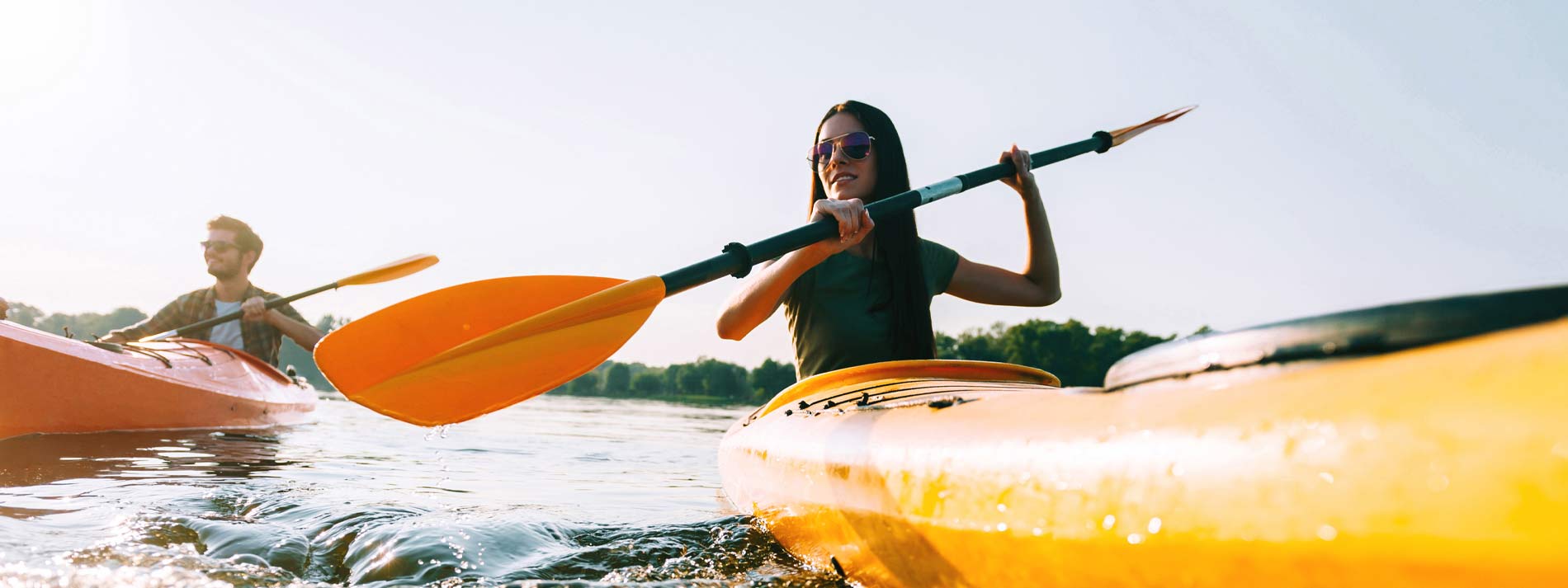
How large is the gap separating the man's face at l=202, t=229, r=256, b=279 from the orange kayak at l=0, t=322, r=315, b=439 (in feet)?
2.41

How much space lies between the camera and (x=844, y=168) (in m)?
3.91

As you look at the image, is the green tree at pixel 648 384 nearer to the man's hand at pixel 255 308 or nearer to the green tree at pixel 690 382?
the green tree at pixel 690 382

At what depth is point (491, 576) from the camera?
258 centimetres

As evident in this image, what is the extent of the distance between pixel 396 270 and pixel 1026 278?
207 inches

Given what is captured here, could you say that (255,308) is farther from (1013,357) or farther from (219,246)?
(1013,357)

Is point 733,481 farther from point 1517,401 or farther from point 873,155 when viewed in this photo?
point 1517,401

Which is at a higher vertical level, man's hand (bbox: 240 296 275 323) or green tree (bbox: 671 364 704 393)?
green tree (bbox: 671 364 704 393)

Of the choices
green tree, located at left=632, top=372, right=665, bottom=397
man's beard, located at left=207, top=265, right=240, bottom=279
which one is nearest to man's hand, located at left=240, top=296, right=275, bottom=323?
man's beard, located at left=207, top=265, right=240, bottom=279

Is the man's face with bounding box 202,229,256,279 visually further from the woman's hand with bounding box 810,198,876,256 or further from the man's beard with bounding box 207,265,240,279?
the woman's hand with bounding box 810,198,876,256

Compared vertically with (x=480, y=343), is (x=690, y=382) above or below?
above

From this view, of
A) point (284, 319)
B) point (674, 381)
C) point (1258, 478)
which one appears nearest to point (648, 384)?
point (674, 381)

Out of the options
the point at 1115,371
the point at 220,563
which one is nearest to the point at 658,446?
the point at 220,563

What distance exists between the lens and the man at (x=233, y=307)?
841cm

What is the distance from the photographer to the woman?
11.2 ft
